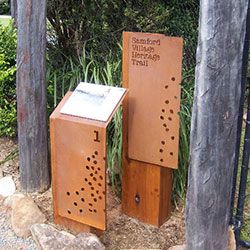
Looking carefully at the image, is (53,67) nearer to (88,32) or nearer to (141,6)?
(88,32)

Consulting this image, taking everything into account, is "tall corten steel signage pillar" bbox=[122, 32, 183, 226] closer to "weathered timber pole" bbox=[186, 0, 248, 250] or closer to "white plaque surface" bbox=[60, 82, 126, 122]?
"white plaque surface" bbox=[60, 82, 126, 122]

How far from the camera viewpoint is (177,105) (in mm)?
2887

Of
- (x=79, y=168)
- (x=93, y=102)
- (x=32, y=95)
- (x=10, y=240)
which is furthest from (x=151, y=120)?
(x=10, y=240)

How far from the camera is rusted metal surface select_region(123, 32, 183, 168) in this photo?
2.84 m

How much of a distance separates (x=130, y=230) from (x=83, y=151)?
707 mm

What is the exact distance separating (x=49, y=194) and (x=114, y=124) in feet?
2.32

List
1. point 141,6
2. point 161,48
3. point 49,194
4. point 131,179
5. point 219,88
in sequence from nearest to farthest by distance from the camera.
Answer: point 219,88, point 161,48, point 131,179, point 49,194, point 141,6

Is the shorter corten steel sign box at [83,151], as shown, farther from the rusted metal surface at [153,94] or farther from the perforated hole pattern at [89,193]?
the rusted metal surface at [153,94]

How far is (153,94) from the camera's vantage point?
115 inches

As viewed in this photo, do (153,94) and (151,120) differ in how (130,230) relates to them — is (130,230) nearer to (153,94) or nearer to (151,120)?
(151,120)

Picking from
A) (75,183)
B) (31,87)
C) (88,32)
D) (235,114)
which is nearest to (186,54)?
(88,32)

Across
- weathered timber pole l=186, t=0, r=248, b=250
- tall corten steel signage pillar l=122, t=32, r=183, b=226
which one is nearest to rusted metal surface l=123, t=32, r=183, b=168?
tall corten steel signage pillar l=122, t=32, r=183, b=226

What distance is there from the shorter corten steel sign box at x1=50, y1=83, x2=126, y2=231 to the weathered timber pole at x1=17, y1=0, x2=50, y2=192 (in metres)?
0.45

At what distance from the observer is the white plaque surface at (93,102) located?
2785mm
